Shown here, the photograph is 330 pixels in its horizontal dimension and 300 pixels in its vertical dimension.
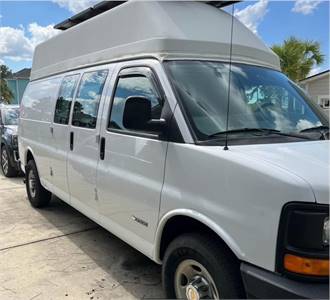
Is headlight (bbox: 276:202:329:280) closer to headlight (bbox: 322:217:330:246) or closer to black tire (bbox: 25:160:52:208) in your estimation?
headlight (bbox: 322:217:330:246)

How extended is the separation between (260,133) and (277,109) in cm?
45

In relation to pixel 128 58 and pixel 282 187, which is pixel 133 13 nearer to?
pixel 128 58

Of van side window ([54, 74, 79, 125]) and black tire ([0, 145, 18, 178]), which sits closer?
van side window ([54, 74, 79, 125])

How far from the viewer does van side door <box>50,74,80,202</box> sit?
510 cm

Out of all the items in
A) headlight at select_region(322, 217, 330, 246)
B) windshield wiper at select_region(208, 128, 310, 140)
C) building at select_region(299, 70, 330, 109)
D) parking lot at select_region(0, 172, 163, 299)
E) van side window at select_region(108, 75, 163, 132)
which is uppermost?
building at select_region(299, 70, 330, 109)

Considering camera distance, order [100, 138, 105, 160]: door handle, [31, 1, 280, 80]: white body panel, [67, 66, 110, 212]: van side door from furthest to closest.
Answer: [67, 66, 110, 212]: van side door, [100, 138, 105, 160]: door handle, [31, 1, 280, 80]: white body panel

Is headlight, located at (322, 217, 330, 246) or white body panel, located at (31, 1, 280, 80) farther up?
white body panel, located at (31, 1, 280, 80)

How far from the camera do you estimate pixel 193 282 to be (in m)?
2.91

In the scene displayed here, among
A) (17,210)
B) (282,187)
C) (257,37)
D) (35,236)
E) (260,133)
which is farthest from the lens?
(17,210)

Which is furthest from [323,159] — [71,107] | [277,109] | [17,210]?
[17,210]

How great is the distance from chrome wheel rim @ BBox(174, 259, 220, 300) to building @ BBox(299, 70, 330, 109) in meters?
17.1

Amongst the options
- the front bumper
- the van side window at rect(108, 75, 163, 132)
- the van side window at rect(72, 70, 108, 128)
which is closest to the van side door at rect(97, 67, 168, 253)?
the van side window at rect(108, 75, 163, 132)

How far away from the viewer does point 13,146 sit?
936 cm

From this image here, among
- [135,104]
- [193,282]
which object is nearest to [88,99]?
[135,104]
